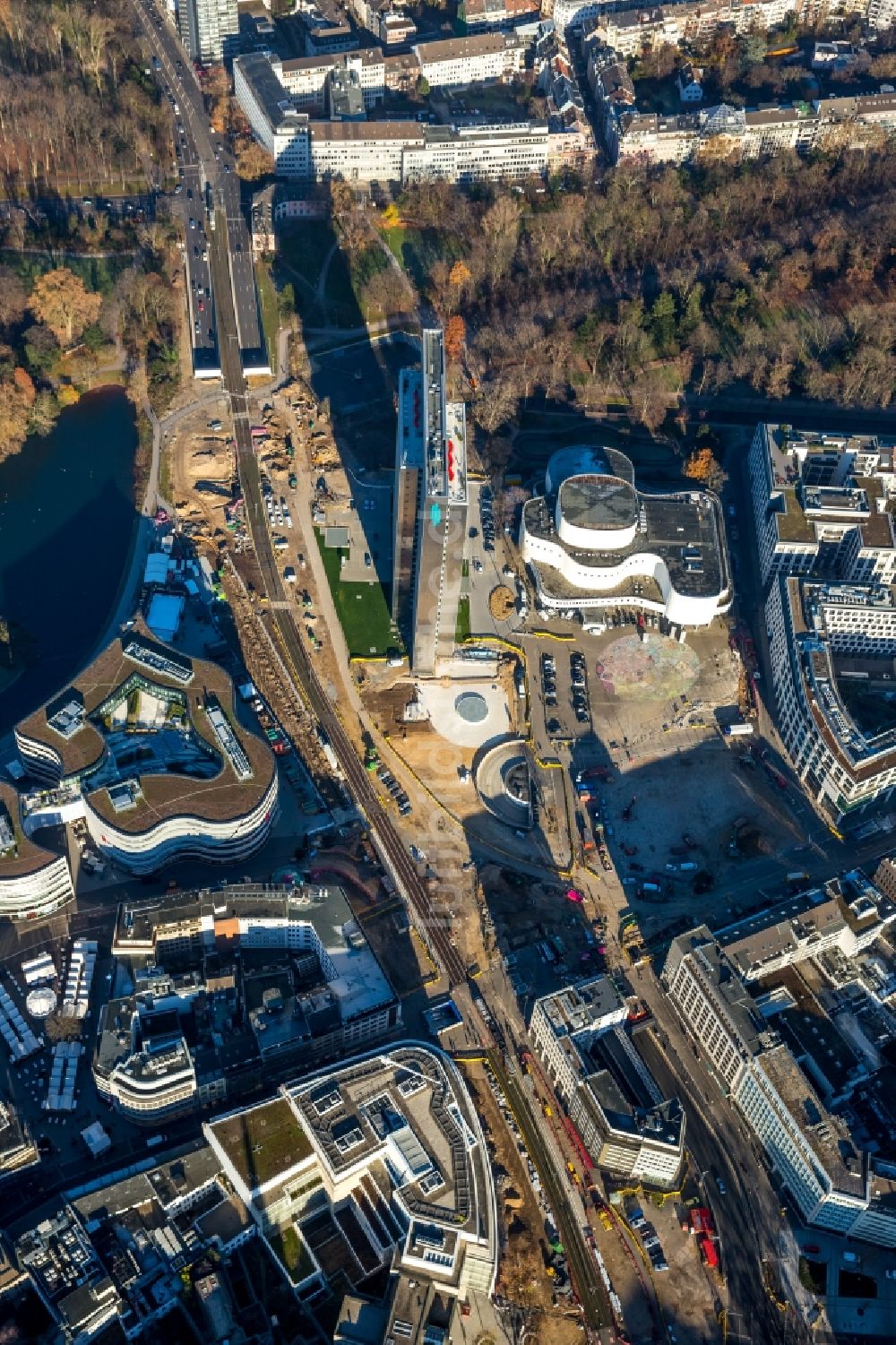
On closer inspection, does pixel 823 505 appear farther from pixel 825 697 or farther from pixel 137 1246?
pixel 137 1246

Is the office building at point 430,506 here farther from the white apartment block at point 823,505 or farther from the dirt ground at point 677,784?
the white apartment block at point 823,505

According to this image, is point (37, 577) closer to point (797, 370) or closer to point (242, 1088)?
point (242, 1088)

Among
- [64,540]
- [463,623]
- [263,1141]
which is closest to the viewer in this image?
[263,1141]

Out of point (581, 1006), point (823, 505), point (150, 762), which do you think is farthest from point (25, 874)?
point (823, 505)

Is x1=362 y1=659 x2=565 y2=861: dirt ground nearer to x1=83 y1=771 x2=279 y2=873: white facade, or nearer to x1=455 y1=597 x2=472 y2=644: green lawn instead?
x1=455 y1=597 x2=472 y2=644: green lawn

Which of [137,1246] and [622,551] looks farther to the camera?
[622,551]

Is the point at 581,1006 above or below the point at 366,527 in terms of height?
below
